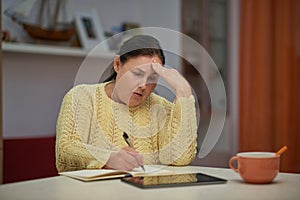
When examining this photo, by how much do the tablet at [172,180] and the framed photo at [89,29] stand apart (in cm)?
167

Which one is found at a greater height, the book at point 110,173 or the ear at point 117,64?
the ear at point 117,64

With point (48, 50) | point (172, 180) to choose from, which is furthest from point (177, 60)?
point (172, 180)

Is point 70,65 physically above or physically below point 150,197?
above

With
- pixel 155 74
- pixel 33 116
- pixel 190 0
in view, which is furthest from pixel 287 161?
pixel 155 74

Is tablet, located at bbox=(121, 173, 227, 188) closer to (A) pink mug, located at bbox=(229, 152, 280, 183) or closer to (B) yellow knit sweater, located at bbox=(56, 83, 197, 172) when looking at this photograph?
(A) pink mug, located at bbox=(229, 152, 280, 183)

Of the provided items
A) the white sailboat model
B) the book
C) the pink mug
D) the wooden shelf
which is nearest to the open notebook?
the book

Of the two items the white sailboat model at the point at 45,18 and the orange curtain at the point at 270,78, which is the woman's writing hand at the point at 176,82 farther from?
the orange curtain at the point at 270,78

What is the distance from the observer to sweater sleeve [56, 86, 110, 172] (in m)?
1.19

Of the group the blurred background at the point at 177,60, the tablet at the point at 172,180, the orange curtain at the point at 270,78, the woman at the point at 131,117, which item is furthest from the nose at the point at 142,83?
the orange curtain at the point at 270,78

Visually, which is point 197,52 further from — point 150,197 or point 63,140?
point 150,197

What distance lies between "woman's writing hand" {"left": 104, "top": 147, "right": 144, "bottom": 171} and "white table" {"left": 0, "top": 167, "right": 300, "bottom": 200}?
0.09 metres

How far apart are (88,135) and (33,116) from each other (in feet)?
4.66

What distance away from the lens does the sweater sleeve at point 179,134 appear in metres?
1.24

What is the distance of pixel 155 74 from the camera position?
1.19 meters
